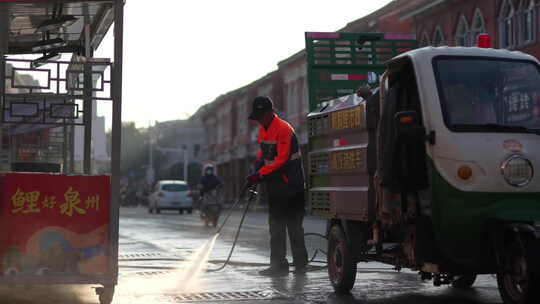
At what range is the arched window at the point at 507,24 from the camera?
31.7m

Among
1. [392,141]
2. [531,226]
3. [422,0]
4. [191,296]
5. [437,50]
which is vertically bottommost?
[191,296]

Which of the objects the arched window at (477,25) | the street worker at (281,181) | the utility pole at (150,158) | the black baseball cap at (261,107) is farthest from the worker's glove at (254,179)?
the utility pole at (150,158)

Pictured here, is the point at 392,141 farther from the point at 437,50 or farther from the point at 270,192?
the point at 270,192

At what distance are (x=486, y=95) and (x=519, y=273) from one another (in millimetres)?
1384

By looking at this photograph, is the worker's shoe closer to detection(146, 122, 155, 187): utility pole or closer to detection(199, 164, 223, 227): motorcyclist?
detection(199, 164, 223, 227): motorcyclist

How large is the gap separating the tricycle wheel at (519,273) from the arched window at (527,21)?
2419 cm

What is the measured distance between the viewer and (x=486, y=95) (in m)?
7.41

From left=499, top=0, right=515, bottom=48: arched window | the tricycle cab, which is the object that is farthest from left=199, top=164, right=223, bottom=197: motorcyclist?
the tricycle cab

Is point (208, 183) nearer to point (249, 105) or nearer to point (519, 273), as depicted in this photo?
point (519, 273)

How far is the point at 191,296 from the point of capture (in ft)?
29.0

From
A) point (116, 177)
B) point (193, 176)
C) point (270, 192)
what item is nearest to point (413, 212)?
point (116, 177)

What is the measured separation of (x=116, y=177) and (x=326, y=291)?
246cm

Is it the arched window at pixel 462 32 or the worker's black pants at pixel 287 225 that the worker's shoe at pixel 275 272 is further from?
the arched window at pixel 462 32

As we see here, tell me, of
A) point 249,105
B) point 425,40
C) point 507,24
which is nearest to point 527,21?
point 507,24
